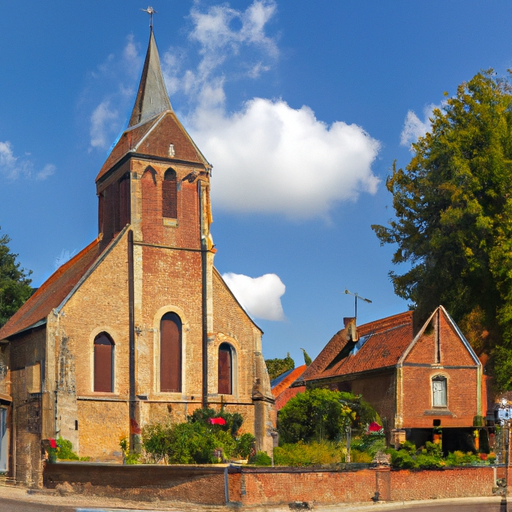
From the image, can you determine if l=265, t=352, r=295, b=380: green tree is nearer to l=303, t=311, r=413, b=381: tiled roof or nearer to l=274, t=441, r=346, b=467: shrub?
l=303, t=311, r=413, b=381: tiled roof

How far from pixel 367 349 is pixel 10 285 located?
22695 millimetres

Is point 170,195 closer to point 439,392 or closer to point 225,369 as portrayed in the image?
point 225,369

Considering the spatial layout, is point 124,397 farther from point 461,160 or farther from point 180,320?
point 461,160

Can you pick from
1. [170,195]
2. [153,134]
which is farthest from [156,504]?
[153,134]

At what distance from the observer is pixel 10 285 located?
50500mm

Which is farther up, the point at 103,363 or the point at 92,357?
the point at 92,357

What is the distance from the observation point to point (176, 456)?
27.0m

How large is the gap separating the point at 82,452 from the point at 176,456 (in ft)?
19.0

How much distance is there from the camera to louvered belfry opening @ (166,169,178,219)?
35.6 metres

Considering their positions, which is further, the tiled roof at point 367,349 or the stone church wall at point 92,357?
the tiled roof at point 367,349

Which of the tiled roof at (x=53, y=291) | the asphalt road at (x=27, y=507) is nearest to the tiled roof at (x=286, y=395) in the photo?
the tiled roof at (x=53, y=291)

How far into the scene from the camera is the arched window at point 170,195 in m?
35.6

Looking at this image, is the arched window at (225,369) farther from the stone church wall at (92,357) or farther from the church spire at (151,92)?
the church spire at (151,92)

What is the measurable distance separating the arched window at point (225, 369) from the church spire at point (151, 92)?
11435 millimetres
